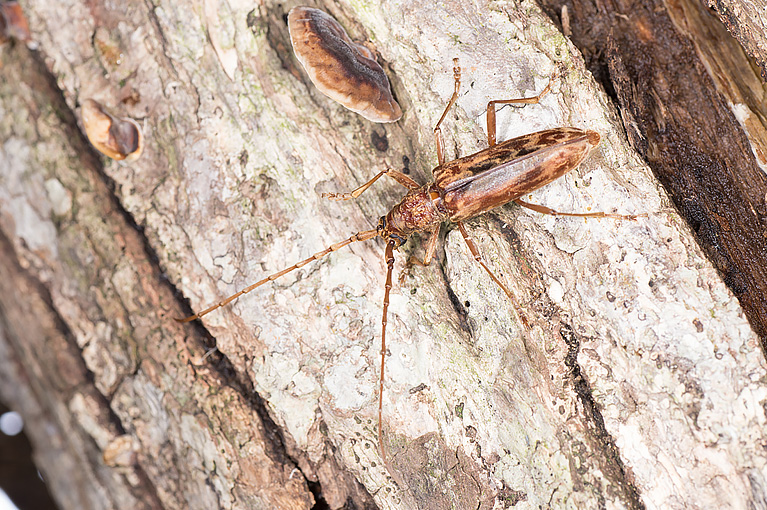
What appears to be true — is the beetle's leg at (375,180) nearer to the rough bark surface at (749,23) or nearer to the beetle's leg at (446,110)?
the beetle's leg at (446,110)

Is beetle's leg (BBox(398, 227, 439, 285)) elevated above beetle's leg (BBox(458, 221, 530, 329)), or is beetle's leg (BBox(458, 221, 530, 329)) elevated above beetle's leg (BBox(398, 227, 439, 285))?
beetle's leg (BBox(398, 227, 439, 285))

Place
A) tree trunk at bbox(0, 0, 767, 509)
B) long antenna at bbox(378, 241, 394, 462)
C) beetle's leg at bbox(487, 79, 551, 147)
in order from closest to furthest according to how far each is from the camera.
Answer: tree trunk at bbox(0, 0, 767, 509), long antenna at bbox(378, 241, 394, 462), beetle's leg at bbox(487, 79, 551, 147)

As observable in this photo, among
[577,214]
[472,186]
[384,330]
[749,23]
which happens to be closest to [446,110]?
[472,186]

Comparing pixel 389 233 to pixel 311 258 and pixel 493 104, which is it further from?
pixel 493 104

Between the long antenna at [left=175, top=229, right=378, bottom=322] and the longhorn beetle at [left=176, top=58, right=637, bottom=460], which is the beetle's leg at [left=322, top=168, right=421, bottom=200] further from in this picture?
the long antenna at [left=175, top=229, right=378, bottom=322]

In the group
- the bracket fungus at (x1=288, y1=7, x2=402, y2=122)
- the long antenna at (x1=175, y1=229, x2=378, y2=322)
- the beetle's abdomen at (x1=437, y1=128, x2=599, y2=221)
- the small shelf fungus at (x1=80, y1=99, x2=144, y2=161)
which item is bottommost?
the beetle's abdomen at (x1=437, y1=128, x2=599, y2=221)

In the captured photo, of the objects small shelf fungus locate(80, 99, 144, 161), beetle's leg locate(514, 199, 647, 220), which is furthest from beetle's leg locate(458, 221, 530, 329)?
small shelf fungus locate(80, 99, 144, 161)

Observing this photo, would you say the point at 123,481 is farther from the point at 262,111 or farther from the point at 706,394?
the point at 706,394

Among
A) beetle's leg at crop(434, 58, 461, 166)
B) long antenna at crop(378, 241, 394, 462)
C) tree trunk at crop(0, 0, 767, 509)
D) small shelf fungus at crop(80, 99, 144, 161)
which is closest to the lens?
tree trunk at crop(0, 0, 767, 509)

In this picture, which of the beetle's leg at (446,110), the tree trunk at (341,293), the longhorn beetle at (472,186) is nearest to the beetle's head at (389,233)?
the longhorn beetle at (472,186)
